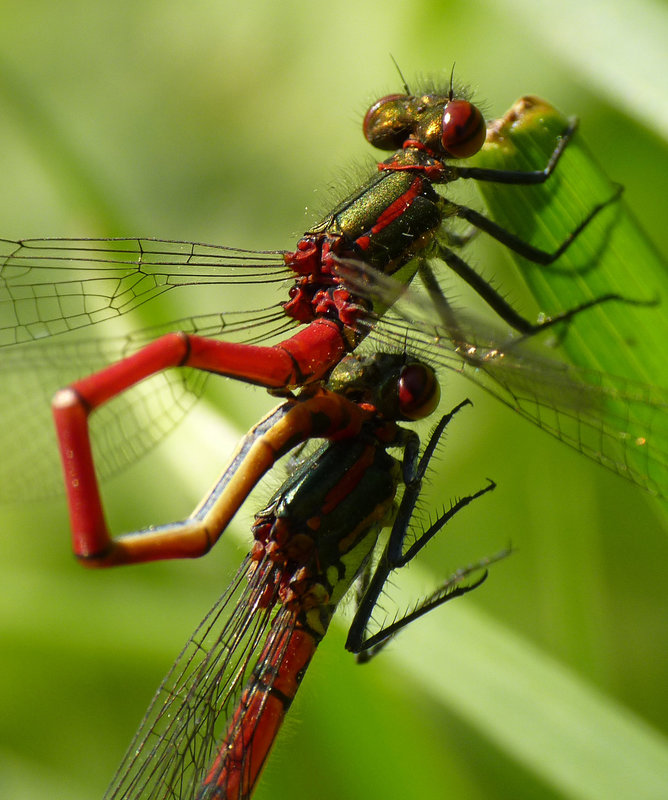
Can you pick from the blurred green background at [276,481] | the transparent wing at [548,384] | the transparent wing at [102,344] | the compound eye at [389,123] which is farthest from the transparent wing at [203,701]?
the compound eye at [389,123]

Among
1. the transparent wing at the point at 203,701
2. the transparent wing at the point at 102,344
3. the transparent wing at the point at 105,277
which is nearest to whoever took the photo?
the transparent wing at the point at 203,701

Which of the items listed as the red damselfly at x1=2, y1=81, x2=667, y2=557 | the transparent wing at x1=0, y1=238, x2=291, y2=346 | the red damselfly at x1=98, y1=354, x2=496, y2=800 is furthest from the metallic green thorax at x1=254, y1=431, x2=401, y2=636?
the transparent wing at x1=0, y1=238, x2=291, y2=346

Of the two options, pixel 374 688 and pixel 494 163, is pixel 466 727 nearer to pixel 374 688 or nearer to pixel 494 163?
pixel 374 688

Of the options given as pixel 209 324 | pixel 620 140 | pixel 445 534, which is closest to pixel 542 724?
pixel 445 534

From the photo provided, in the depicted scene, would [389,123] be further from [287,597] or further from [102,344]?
[287,597]

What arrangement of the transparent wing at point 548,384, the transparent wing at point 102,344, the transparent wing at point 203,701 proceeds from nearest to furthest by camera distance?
the transparent wing at point 548,384
the transparent wing at point 203,701
the transparent wing at point 102,344

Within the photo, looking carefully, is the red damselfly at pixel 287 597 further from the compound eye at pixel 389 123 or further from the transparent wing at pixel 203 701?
the compound eye at pixel 389 123

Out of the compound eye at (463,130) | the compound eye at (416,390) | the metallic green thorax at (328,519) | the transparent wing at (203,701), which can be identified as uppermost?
the compound eye at (463,130)
